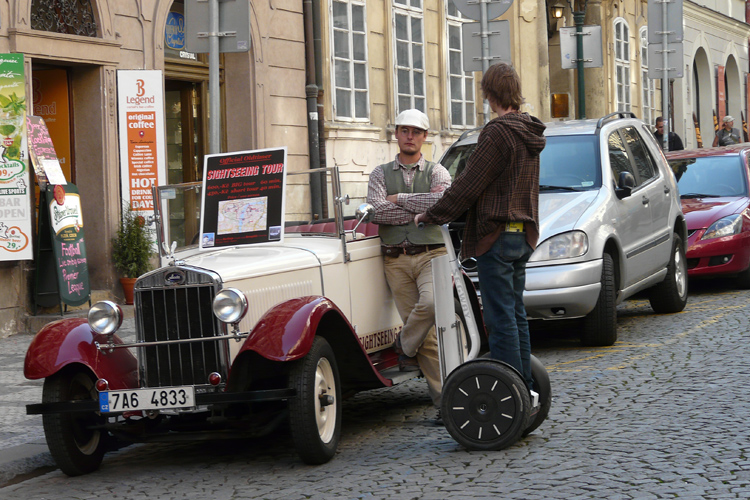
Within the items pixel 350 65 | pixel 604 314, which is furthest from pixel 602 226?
pixel 350 65

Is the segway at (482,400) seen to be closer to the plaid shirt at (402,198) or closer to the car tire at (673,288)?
the plaid shirt at (402,198)

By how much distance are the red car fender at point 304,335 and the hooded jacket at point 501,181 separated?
0.80 m

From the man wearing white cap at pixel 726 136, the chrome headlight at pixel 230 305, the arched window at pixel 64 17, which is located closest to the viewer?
the chrome headlight at pixel 230 305

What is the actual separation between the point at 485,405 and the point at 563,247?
3.59 metres

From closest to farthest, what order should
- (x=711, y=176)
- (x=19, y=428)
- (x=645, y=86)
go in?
(x=19, y=428) → (x=711, y=176) → (x=645, y=86)

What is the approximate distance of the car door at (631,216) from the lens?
979 cm

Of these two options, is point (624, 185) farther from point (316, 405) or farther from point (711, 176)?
point (316, 405)

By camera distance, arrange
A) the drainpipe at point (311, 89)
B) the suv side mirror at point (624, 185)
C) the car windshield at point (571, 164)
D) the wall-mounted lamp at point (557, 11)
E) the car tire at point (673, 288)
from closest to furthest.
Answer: the suv side mirror at point (624, 185)
the car windshield at point (571, 164)
the car tire at point (673, 288)
the drainpipe at point (311, 89)
the wall-mounted lamp at point (557, 11)

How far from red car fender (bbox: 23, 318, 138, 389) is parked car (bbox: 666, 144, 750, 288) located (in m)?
8.30

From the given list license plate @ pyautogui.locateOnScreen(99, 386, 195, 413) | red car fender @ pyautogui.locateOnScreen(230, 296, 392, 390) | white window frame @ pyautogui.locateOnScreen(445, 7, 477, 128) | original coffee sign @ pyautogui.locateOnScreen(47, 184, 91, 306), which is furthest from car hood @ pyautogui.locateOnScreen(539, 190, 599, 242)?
white window frame @ pyautogui.locateOnScreen(445, 7, 477, 128)

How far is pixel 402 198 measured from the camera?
6.59 meters

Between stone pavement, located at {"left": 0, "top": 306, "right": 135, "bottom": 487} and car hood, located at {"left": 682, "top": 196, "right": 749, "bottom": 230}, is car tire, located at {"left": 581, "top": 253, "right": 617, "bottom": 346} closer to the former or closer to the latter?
stone pavement, located at {"left": 0, "top": 306, "right": 135, "bottom": 487}

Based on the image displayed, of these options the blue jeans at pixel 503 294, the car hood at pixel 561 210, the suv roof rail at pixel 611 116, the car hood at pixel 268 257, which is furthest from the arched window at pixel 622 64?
the blue jeans at pixel 503 294

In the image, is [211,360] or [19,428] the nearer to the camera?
[211,360]
